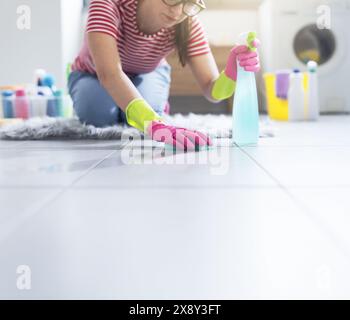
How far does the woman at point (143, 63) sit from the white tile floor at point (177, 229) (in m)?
0.24

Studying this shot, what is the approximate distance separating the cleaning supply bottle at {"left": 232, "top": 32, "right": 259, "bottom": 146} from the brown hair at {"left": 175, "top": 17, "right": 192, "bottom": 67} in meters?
0.26

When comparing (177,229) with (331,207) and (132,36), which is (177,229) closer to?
(331,207)

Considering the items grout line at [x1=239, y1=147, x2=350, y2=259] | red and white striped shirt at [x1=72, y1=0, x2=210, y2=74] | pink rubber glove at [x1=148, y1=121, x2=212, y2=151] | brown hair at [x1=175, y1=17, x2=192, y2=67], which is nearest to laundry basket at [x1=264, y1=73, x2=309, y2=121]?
red and white striped shirt at [x1=72, y1=0, x2=210, y2=74]

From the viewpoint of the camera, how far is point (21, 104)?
2.42 metres

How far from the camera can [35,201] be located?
650 mm

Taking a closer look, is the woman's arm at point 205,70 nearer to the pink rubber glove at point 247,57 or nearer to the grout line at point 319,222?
the pink rubber glove at point 247,57

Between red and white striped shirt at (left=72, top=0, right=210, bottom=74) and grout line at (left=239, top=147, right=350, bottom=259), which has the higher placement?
red and white striped shirt at (left=72, top=0, right=210, bottom=74)

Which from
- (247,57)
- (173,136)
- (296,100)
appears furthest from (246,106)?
(296,100)

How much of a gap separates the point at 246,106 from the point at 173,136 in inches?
10.1

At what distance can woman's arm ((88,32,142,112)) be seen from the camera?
1200 millimetres

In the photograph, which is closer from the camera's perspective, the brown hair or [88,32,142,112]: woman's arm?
[88,32,142,112]: woman's arm

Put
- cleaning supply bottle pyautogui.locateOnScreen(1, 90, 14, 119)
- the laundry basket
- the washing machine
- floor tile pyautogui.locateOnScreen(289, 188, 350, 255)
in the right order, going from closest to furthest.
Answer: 1. floor tile pyautogui.locateOnScreen(289, 188, 350, 255)
2. cleaning supply bottle pyautogui.locateOnScreen(1, 90, 14, 119)
3. the laundry basket
4. the washing machine

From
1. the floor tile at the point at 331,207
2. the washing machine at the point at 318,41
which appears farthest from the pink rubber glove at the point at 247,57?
the washing machine at the point at 318,41

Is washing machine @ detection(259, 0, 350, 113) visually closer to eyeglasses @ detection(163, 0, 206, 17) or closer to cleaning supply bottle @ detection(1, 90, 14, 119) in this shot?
cleaning supply bottle @ detection(1, 90, 14, 119)
